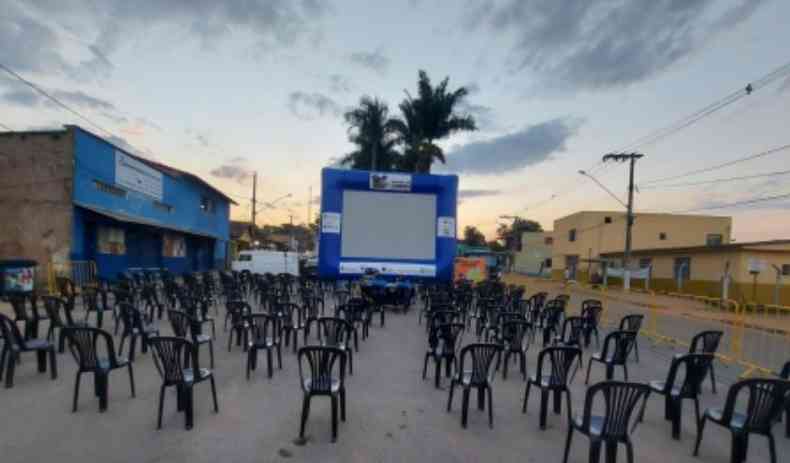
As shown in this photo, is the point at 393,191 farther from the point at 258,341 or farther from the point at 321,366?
the point at 321,366

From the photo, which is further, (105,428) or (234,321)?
(234,321)

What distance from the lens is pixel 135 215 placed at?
Result: 63.6 feet

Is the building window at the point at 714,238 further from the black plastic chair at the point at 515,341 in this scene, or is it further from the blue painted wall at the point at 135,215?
the blue painted wall at the point at 135,215

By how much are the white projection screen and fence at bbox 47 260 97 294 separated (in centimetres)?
911

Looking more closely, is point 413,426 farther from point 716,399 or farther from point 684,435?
point 716,399

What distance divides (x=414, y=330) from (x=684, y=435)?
19.8 feet

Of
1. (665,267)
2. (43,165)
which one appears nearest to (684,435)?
(43,165)

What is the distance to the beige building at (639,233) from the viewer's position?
36219 millimetres

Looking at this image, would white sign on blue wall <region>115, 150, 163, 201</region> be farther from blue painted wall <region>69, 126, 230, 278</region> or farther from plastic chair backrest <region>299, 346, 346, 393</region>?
plastic chair backrest <region>299, 346, 346, 393</region>

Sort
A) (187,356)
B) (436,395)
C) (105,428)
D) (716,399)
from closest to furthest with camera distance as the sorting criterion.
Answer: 1. (105,428)
2. (187,356)
3. (436,395)
4. (716,399)

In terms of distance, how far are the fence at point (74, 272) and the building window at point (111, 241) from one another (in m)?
1.29

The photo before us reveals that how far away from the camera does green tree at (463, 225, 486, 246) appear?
9062 centimetres

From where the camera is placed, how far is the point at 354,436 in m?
4.10

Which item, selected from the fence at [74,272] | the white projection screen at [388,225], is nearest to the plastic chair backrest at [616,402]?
the white projection screen at [388,225]
